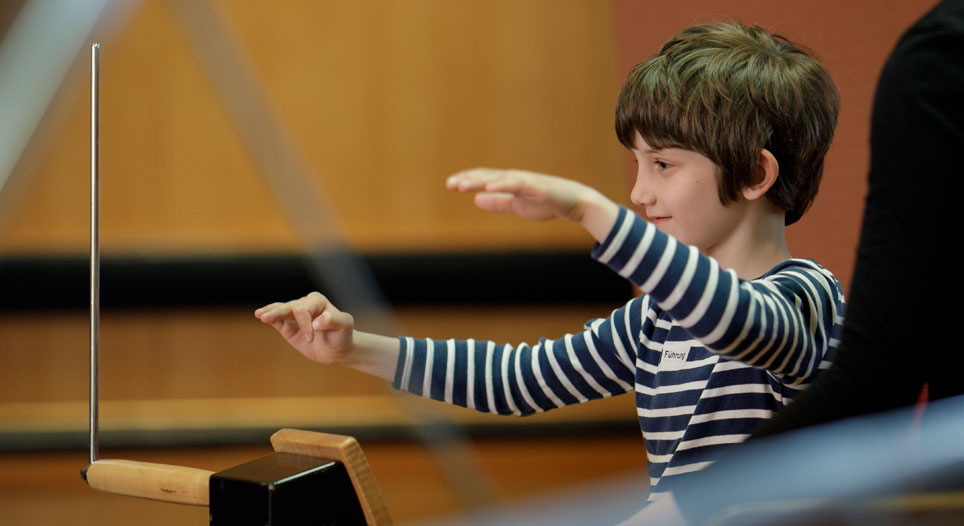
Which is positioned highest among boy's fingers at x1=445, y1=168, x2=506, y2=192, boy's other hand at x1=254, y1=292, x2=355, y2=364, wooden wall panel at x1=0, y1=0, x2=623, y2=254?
wooden wall panel at x1=0, y1=0, x2=623, y2=254

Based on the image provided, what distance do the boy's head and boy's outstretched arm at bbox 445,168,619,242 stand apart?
6.7 inches

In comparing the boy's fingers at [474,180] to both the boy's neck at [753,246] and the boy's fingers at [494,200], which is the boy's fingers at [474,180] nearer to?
the boy's fingers at [494,200]

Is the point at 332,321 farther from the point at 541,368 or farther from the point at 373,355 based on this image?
the point at 541,368

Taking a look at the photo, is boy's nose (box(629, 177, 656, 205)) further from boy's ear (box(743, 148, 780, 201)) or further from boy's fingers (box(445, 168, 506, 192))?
boy's fingers (box(445, 168, 506, 192))

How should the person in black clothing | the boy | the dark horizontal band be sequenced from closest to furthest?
the person in black clothing → the boy → the dark horizontal band

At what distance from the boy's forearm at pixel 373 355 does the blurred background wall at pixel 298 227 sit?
72 centimetres

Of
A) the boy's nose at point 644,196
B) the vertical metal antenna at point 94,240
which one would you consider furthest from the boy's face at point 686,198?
the vertical metal antenna at point 94,240

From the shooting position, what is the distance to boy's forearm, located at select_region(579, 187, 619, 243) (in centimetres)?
41

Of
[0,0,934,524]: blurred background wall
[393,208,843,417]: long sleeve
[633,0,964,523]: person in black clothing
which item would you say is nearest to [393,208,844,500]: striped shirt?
[393,208,843,417]: long sleeve

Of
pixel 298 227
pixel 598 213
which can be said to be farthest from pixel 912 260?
pixel 298 227

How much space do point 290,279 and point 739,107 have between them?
877mm

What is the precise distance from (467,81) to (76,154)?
0.59m

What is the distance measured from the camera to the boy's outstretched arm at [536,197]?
381mm

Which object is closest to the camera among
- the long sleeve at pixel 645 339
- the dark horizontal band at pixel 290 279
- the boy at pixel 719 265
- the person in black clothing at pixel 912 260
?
the person in black clothing at pixel 912 260
